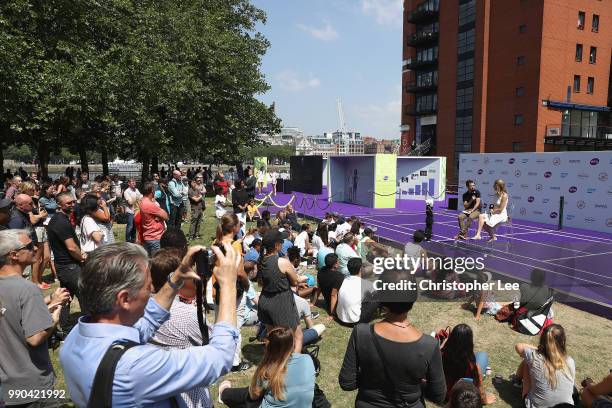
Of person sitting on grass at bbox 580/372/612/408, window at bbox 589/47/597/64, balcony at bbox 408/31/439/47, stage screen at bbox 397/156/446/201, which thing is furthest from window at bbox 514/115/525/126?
person sitting on grass at bbox 580/372/612/408

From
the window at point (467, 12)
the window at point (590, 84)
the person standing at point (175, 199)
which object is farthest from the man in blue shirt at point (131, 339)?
the window at point (590, 84)

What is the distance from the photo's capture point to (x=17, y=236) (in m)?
3.33

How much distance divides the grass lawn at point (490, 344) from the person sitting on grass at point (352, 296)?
221 mm

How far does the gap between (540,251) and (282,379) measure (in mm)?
10387

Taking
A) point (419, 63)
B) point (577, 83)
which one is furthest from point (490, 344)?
point (419, 63)

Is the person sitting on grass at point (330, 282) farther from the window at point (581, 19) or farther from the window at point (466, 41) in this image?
the window at point (581, 19)

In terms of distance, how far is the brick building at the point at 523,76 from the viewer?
35.8m

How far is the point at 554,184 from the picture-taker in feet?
→ 58.1

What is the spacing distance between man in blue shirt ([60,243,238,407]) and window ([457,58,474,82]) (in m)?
45.1

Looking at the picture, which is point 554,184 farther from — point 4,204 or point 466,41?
point 466,41

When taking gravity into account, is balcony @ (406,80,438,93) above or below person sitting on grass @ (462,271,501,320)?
above

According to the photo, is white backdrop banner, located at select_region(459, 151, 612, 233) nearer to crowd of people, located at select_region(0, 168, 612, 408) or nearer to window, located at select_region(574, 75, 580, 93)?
crowd of people, located at select_region(0, 168, 612, 408)

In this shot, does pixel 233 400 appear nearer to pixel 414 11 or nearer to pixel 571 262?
pixel 571 262

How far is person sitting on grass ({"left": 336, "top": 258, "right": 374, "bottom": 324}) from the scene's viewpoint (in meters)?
6.73
